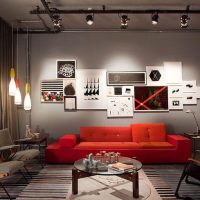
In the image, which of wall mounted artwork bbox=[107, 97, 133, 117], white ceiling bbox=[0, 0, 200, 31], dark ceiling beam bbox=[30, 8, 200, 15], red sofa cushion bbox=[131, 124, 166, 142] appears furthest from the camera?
wall mounted artwork bbox=[107, 97, 133, 117]

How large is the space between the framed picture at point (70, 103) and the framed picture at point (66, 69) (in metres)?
0.55

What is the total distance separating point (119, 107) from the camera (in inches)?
254

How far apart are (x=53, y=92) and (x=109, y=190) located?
3.34 meters

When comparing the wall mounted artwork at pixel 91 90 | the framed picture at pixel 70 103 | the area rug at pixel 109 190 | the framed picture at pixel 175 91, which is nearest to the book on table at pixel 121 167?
the area rug at pixel 109 190

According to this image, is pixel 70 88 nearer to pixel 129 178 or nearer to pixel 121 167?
pixel 121 167

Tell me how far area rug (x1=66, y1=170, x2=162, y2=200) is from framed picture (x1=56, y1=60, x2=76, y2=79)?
2.91m

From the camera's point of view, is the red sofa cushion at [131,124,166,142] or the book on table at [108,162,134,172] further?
the red sofa cushion at [131,124,166,142]

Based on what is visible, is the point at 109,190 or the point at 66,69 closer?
the point at 109,190

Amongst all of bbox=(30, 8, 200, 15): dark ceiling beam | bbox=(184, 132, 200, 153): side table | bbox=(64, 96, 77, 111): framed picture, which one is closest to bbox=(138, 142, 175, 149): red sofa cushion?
bbox=(184, 132, 200, 153): side table

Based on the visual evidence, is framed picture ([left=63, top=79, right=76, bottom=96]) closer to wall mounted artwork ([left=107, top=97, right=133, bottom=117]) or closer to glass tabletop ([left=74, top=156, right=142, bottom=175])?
wall mounted artwork ([left=107, top=97, right=133, bottom=117])

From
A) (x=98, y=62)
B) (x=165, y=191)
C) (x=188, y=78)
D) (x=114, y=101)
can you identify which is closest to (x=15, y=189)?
(x=165, y=191)

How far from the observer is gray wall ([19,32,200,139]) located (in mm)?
6484

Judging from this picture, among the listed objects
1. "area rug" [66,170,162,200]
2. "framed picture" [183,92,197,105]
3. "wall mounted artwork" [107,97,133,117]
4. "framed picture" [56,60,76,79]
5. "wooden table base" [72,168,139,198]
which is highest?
"framed picture" [56,60,76,79]

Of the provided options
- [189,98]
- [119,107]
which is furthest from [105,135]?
[189,98]
